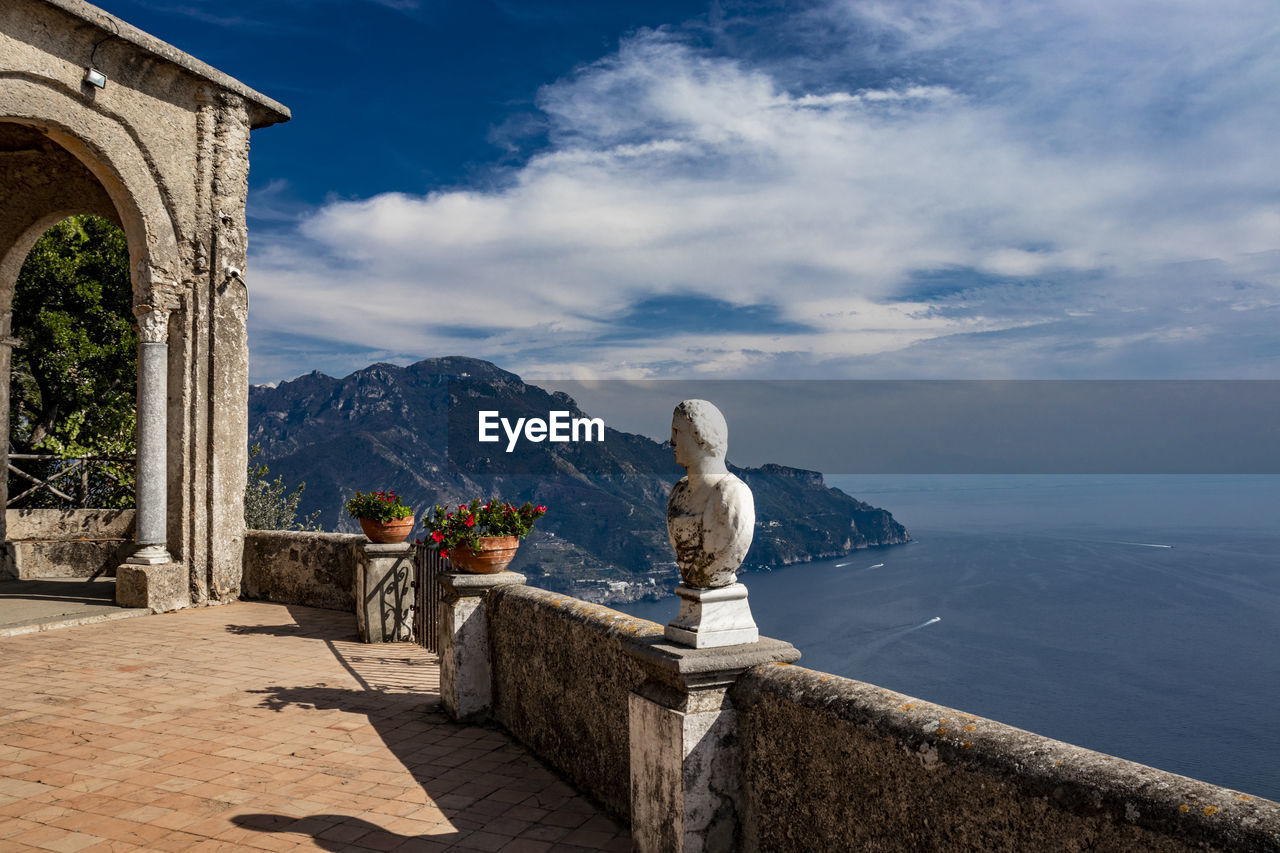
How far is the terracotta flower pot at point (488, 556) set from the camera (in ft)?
18.6

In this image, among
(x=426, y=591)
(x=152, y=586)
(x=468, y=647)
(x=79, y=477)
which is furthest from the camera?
(x=79, y=477)

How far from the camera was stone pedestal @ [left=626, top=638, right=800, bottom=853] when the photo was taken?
123 inches

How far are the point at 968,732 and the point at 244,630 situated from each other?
27.1 feet

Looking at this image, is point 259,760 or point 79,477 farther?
point 79,477

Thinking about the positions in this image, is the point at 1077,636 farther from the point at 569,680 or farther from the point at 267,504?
the point at 569,680

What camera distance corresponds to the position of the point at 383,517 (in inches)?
312

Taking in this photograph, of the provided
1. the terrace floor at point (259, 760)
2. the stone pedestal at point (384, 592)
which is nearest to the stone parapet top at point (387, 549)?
the stone pedestal at point (384, 592)

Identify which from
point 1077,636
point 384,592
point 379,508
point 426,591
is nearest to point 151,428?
point 379,508

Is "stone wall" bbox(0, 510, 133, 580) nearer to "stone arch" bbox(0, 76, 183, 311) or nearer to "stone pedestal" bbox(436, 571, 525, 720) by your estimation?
"stone arch" bbox(0, 76, 183, 311)

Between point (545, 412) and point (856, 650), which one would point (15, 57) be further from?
point (545, 412)

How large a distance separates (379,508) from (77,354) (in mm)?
12062

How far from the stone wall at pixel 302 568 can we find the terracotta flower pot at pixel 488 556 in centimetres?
395

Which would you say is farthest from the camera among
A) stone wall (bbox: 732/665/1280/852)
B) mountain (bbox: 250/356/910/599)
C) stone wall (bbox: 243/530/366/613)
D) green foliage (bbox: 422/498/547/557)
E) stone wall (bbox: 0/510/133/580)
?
mountain (bbox: 250/356/910/599)

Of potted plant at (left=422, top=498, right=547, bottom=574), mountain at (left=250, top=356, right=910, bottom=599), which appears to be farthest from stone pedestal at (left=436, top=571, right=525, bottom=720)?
mountain at (left=250, top=356, right=910, bottom=599)
